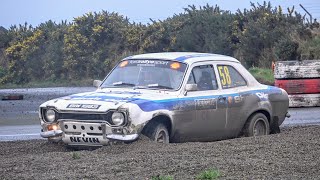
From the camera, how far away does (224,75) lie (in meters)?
12.4

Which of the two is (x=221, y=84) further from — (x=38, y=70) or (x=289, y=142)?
(x=38, y=70)

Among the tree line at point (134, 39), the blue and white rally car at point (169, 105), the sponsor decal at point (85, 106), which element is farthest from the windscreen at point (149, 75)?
the tree line at point (134, 39)

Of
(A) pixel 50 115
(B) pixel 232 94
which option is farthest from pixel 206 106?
(A) pixel 50 115

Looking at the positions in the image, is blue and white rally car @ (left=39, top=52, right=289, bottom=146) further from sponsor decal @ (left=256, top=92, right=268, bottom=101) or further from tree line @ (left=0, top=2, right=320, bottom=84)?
tree line @ (left=0, top=2, right=320, bottom=84)

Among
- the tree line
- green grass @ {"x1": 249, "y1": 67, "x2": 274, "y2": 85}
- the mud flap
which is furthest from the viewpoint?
the tree line

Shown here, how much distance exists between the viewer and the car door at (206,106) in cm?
1155

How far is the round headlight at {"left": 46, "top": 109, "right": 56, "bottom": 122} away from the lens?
1102 centimetres

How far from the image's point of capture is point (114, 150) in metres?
10.3

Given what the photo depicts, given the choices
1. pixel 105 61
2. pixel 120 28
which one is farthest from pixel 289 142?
pixel 120 28

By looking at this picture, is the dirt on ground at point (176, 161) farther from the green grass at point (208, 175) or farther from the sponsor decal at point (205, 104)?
the sponsor decal at point (205, 104)

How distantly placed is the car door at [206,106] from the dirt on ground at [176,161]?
2.27ft

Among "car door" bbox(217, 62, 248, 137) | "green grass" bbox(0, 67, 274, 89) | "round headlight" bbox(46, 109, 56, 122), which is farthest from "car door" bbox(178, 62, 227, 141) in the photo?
"green grass" bbox(0, 67, 274, 89)

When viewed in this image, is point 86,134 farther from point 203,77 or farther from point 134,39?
point 134,39

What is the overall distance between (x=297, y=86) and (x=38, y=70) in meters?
21.4
